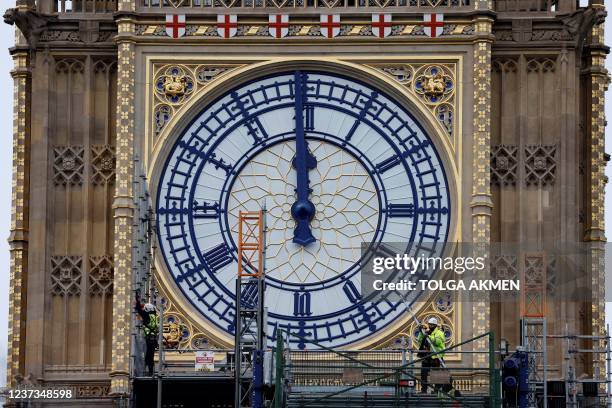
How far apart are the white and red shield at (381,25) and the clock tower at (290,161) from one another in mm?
24

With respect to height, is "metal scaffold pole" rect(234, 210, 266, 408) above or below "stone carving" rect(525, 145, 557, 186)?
below

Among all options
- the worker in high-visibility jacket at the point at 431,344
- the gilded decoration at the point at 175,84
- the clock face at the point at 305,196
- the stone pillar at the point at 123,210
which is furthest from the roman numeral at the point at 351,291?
the gilded decoration at the point at 175,84

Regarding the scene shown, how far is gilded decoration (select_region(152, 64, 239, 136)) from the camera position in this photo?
5097 centimetres

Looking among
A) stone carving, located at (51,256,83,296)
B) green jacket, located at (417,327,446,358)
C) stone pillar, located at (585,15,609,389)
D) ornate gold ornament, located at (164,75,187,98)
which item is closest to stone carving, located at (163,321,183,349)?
stone carving, located at (51,256,83,296)

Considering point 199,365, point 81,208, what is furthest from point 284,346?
point 81,208

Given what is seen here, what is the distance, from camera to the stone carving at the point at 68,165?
168 feet

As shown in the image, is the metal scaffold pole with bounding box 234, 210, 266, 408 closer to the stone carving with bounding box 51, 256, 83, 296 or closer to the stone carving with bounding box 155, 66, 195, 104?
the stone carving with bounding box 155, 66, 195, 104

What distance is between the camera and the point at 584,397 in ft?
164

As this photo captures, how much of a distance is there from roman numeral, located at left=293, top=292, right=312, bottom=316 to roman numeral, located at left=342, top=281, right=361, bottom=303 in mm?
639

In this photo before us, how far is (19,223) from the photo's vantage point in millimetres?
51125

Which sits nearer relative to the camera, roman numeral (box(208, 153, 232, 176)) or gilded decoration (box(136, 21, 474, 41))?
roman numeral (box(208, 153, 232, 176))

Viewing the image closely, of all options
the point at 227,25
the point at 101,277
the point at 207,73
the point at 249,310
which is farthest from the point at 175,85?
the point at 249,310

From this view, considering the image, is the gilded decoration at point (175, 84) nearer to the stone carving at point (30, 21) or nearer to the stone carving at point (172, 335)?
the stone carving at point (30, 21)

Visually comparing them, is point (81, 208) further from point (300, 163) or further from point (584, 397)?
point (584, 397)
